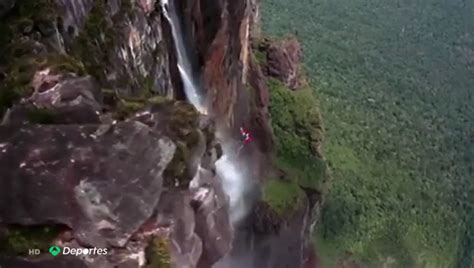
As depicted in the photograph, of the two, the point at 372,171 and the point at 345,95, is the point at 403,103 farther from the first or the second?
the point at 372,171

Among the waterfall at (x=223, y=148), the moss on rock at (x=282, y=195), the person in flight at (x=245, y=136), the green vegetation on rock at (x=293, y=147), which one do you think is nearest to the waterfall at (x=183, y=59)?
the waterfall at (x=223, y=148)

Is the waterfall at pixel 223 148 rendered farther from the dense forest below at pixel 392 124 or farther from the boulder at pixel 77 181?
the boulder at pixel 77 181

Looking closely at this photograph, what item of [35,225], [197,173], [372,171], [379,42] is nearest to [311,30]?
[379,42]

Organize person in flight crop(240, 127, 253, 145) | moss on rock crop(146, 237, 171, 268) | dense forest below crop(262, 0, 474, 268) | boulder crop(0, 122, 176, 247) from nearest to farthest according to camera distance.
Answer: boulder crop(0, 122, 176, 247) → moss on rock crop(146, 237, 171, 268) → person in flight crop(240, 127, 253, 145) → dense forest below crop(262, 0, 474, 268)

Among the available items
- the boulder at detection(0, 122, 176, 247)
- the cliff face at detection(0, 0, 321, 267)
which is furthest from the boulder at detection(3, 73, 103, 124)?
the boulder at detection(0, 122, 176, 247)

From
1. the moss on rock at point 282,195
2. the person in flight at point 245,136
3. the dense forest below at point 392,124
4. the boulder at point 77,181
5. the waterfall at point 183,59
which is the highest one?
the boulder at point 77,181

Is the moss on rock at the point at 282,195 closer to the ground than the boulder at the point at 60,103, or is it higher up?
closer to the ground

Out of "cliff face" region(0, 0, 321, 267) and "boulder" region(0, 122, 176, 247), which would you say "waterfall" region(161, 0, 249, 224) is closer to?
"cliff face" region(0, 0, 321, 267)
